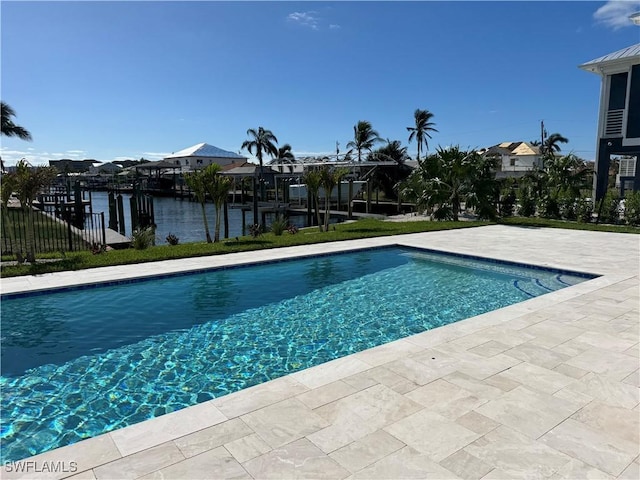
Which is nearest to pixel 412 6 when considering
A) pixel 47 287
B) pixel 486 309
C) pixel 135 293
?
pixel 486 309

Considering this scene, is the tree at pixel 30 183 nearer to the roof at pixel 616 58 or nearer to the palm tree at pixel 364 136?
the roof at pixel 616 58

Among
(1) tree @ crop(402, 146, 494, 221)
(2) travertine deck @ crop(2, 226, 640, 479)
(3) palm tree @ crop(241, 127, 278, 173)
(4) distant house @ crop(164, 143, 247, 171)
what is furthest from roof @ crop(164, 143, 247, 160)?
(2) travertine deck @ crop(2, 226, 640, 479)

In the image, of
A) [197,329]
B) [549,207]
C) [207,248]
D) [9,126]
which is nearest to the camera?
[197,329]

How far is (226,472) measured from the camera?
2.74m

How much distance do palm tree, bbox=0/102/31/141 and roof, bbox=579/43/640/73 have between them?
127ft

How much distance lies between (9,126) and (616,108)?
40.3 m

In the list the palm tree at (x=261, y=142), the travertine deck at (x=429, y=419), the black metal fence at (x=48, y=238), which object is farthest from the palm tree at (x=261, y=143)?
the travertine deck at (x=429, y=419)

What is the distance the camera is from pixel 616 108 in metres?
20.0

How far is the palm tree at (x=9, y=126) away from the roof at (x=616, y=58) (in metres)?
38.6

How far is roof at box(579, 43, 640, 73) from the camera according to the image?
18.9 meters

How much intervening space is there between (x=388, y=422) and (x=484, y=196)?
17.0m

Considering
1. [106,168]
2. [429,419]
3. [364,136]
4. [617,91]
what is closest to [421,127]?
[364,136]

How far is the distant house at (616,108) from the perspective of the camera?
19.1 metres

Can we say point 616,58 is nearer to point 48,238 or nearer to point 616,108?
point 616,108
